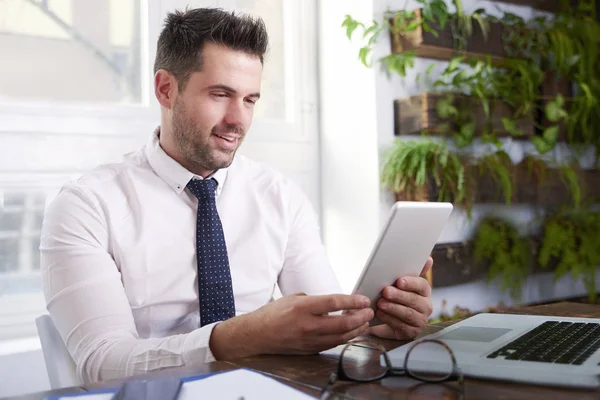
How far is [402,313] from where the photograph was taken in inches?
49.7

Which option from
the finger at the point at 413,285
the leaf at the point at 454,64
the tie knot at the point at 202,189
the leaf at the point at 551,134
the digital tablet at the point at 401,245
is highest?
the leaf at the point at 454,64

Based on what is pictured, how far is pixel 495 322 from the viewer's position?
4.22ft

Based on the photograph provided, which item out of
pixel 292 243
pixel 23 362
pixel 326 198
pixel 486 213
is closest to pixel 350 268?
pixel 326 198

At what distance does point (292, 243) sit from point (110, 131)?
96cm

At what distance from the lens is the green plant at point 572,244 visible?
3.18 metres

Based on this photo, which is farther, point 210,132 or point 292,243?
point 292,243

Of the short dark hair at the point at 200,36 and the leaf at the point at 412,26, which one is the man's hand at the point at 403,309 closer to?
the short dark hair at the point at 200,36

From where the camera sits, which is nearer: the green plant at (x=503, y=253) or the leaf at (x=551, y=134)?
the green plant at (x=503, y=253)

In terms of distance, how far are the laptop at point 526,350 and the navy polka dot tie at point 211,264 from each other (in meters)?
0.60

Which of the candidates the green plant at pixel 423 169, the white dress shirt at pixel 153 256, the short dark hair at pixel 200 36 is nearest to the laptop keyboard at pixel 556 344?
the white dress shirt at pixel 153 256

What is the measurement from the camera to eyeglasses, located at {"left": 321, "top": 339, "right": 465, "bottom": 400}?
0.86 meters

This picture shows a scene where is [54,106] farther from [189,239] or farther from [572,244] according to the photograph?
[572,244]

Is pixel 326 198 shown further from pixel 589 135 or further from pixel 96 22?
pixel 589 135

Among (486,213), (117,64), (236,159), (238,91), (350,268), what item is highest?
(117,64)
